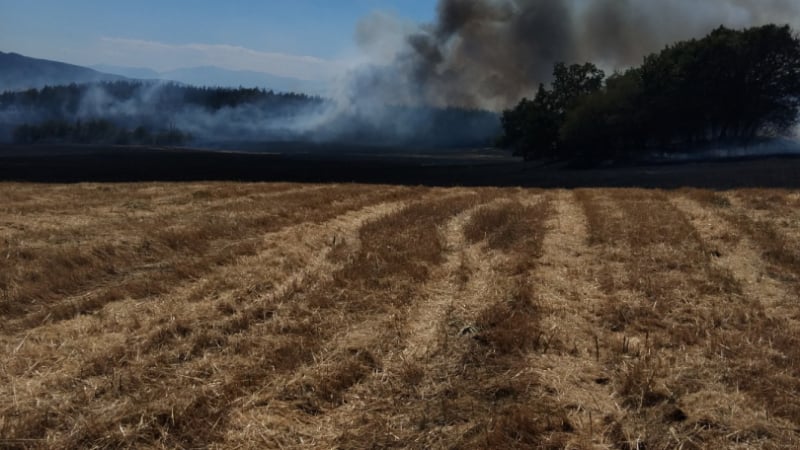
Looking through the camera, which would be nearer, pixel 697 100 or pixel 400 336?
pixel 400 336

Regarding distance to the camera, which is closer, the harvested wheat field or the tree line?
the harvested wheat field

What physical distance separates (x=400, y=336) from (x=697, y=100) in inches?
2294

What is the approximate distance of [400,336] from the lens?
7.05 m

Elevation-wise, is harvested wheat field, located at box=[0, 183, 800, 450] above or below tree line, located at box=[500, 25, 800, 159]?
below

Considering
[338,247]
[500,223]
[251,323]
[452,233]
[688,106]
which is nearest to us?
[251,323]

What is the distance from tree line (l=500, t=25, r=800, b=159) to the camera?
180 ft

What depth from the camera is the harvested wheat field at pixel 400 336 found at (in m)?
4.96

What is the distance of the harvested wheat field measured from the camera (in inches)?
195

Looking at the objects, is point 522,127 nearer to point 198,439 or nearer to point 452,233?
point 452,233

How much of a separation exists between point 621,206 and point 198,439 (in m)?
15.8

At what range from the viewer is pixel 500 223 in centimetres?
1498

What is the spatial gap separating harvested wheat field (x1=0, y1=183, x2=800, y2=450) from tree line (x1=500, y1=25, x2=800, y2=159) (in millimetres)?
47847

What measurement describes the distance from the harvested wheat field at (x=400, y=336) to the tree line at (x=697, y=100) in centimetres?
4785

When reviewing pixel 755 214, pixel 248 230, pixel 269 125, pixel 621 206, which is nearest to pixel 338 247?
pixel 248 230
